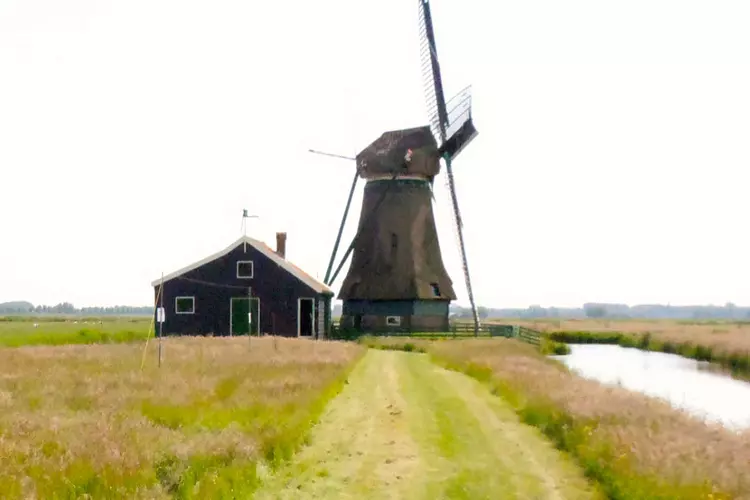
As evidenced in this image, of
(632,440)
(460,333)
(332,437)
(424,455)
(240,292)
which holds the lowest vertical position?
(424,455)

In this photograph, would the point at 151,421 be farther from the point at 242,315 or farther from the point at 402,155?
the point at 402,155

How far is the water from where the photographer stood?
20891mm

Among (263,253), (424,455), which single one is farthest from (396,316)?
(424,455)

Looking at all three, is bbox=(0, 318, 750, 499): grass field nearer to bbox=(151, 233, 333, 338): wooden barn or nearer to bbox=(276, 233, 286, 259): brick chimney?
bbox=(151, 233, 333, 338): wooden barn

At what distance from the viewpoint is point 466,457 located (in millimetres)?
12453

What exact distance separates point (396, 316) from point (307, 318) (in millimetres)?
4999

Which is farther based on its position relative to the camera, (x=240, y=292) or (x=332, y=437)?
(x=240, y=292)

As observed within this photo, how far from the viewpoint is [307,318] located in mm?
41906

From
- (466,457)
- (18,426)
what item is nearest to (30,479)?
(18,426)

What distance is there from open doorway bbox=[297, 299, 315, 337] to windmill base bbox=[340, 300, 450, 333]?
303cm

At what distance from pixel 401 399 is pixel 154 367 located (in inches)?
274

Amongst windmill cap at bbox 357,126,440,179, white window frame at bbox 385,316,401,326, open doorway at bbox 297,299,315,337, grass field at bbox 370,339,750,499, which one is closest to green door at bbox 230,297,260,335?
open doorway at bbox 297,299,315,337

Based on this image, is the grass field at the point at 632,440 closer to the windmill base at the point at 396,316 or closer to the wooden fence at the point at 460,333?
the wooden fence at the point at 460,333

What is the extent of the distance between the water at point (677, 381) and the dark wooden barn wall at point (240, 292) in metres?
14.4
